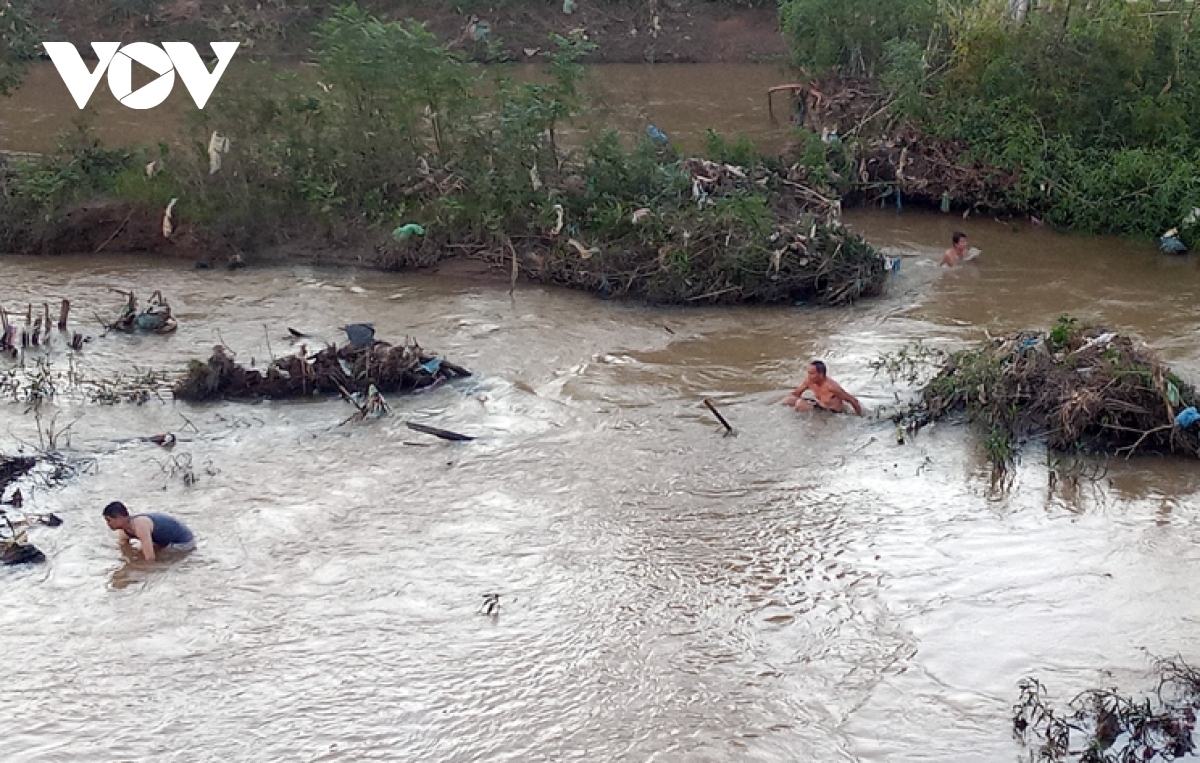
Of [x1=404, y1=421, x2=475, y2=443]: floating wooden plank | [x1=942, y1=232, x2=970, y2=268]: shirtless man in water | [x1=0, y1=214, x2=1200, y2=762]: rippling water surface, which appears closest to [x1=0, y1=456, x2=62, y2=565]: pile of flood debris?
[x1=0, y1=214, x2=1200, y2=762]: rippling water surface

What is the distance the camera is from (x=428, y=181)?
14.4 metres

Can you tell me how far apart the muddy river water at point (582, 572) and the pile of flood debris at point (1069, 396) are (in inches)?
9.7

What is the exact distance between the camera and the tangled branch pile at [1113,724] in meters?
5.96

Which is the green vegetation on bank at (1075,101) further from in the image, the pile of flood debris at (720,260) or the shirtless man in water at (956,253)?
the pile of flood debris at (720,260)

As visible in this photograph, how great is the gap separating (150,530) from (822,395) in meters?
5.14

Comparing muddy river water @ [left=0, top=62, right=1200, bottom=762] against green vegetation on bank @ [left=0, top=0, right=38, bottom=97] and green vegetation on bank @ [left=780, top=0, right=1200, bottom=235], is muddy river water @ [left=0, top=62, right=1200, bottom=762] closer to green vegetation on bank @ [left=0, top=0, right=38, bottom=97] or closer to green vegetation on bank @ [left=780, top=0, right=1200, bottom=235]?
green vegetation on bank @ [left=780, top=0, right=1200, bottom=235]

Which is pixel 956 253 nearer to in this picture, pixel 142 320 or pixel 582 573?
pixel 582 573

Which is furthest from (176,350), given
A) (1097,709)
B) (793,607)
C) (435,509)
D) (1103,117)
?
(1103,117)

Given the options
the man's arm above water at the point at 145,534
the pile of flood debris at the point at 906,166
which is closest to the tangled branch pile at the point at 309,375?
the man's arm above water at the point at 145,534

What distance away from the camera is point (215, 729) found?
6.53 m

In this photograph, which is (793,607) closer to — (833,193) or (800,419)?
(800,419)

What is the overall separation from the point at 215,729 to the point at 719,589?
2.95 meters

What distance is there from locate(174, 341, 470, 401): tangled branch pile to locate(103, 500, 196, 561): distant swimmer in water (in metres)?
2.52

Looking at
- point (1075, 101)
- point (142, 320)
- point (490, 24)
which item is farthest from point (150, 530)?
point (490, 24)
